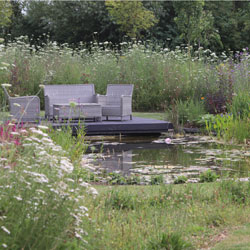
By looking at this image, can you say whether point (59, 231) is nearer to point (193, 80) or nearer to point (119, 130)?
point (119, 130)

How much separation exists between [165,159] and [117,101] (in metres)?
4.31

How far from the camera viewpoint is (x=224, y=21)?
104 ft

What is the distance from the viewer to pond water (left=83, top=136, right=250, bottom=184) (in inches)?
253

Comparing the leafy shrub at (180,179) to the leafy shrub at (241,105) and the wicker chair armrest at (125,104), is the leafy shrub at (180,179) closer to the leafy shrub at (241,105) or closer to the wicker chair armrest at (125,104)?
the leafy shrub at (241,105)

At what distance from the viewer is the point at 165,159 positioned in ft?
25.5

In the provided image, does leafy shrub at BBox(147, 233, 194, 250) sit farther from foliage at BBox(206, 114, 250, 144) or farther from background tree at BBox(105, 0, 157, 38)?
background tree at BBox(105, 0, 157, 38)

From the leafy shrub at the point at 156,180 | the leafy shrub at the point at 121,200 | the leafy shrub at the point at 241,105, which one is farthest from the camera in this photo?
the leafy shrub at the point at 241,105

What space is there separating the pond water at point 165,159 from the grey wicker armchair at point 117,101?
4.27ft

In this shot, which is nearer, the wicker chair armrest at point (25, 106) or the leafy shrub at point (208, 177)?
the leafy shrub at point (208, 177)

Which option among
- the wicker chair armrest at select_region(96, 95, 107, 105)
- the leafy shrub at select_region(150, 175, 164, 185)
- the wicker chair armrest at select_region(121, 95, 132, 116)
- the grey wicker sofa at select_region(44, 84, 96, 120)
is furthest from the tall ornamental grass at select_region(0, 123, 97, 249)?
the wicker chair armrest at select_region(96, 95, 107, 105)

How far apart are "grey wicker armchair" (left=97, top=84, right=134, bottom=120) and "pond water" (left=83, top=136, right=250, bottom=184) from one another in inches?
51.2

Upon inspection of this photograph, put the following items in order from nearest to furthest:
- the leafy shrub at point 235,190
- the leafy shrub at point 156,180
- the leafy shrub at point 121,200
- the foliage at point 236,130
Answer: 1. the leafy shrub at point 121,200
2. the leafy shrub at point 235,190
3. the leafy shrub at point 156,180
4. the foliage at point 236,130

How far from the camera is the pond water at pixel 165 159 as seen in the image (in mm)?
6418

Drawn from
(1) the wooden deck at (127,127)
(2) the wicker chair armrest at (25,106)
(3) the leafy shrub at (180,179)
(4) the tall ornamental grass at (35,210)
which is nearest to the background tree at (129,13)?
(1) the wooden deck at (127,127)
